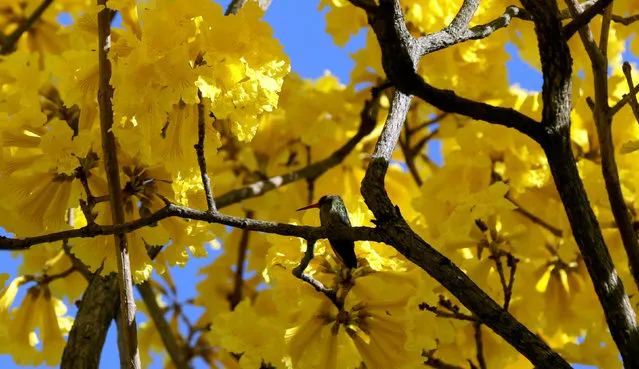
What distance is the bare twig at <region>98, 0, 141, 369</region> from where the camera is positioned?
8.21 feet

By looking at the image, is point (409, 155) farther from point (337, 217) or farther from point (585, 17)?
point (585, 17)

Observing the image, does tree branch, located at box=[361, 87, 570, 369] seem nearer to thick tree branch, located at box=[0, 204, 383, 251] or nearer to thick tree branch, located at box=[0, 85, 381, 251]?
thick tree branch, located at box=[0, 204, 383, 251]

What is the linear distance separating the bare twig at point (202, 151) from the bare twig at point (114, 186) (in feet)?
0.81

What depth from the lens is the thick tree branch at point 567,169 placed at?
7.56 ft

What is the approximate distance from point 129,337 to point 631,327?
130 cm

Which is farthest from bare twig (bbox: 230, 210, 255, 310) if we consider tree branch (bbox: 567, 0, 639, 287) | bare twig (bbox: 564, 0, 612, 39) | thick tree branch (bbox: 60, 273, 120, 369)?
bare twig (bbox: 564, 0, 612, 39)

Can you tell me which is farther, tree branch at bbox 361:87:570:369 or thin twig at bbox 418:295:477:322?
thin twig at bbox 418:295:477:322

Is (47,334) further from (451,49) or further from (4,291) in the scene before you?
(451,49)

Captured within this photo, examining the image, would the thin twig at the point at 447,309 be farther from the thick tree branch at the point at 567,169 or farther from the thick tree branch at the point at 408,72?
the thick tree branch at the point at 408,72

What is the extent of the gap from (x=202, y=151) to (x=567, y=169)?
3.15ft

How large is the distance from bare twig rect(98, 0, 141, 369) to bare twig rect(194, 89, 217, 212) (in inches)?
9.7

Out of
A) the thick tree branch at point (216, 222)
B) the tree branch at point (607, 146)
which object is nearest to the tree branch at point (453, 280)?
the thick tree branch at point (216, 222)

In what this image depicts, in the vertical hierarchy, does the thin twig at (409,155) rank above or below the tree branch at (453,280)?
above

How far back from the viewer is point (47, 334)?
13.8 feet
